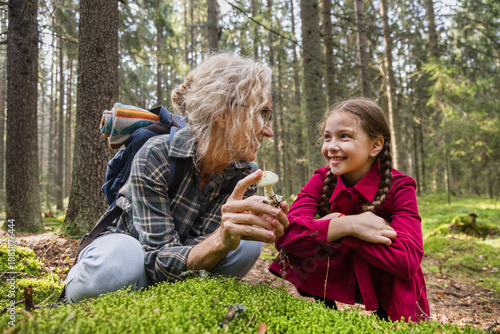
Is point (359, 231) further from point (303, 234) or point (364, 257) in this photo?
point (303, 234)

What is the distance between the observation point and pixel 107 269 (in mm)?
1784

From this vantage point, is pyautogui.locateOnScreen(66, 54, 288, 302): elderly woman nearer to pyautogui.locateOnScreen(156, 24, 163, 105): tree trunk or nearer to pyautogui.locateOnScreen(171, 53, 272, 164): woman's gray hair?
pyautogui.locateOnScreen(171, 53, 272, 164): woman's gray hair

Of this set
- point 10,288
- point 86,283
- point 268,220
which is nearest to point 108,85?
point 10,288

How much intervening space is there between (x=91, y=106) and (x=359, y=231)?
4040 mm

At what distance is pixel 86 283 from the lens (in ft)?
5.80

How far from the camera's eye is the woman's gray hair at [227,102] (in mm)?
2051

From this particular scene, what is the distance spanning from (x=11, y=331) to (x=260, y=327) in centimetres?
83

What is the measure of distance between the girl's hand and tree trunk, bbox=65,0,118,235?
3.20 meters

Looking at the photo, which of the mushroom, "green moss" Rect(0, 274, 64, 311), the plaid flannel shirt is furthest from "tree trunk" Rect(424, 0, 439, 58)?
"green moss" Rect(0, 274, 64, 311)

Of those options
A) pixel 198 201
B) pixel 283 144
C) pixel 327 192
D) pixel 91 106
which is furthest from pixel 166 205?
pixel 283 144

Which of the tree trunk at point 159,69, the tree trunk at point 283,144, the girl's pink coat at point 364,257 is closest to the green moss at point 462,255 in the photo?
the girl's pink coat at point 364,257

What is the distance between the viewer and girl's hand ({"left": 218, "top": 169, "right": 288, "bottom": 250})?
161cm

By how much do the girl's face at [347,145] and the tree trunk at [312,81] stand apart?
360 centimetres

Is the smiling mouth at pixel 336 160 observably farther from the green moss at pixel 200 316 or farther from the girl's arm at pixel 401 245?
the green moss at pixel 200 316
